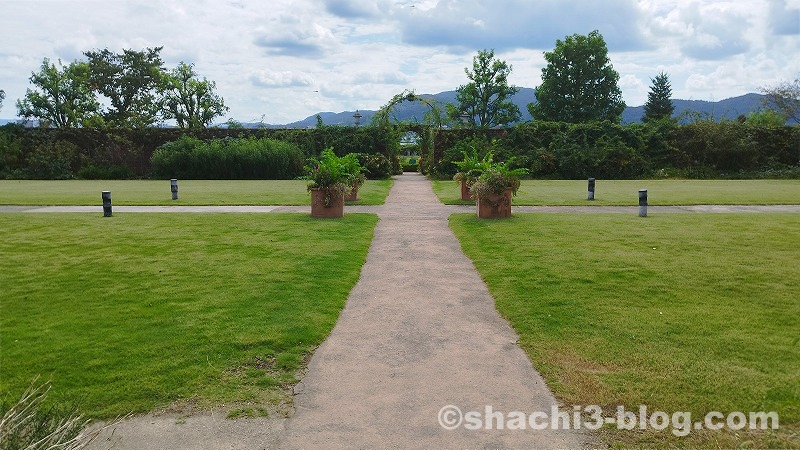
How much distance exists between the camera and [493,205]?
1357 centimetres

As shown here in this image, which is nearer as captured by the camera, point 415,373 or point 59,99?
point 415,373

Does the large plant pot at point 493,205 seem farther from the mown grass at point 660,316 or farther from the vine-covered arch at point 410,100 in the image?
the vine-covered arch at point 410,100

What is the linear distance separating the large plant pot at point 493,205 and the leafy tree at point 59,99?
42343mm

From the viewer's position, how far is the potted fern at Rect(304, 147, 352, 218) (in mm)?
13742

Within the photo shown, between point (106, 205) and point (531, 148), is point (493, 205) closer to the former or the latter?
point (106, 205)

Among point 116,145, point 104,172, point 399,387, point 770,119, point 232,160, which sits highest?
point 770,119

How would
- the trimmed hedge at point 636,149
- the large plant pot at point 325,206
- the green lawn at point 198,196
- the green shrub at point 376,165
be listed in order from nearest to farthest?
the large plant pot at point 325,206 < the green lawn at point 198,196 < the green shrub at point 376,165 < the trimmed hedge at point 636,149

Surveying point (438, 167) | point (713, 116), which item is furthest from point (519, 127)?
point (713, 116)

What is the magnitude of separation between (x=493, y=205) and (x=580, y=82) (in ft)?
163

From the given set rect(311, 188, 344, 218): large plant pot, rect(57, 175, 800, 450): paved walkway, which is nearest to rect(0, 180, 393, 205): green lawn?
rect(311, 188, 344, 218): large plant pot

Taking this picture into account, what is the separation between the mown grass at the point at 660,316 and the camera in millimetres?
4215

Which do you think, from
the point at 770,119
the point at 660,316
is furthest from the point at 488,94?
the point at 660,316

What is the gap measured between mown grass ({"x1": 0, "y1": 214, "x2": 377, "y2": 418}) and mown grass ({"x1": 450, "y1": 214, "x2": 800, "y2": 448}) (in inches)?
86.5

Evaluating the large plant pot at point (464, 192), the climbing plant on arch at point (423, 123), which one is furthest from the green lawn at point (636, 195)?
the climbing plant on arch at point (423, 123)
